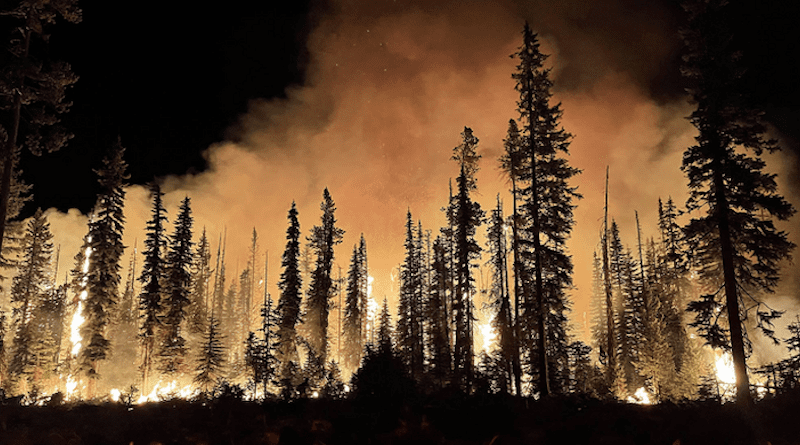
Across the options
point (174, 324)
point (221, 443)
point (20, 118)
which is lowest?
point (221, 443)

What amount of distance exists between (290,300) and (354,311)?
15331 mm

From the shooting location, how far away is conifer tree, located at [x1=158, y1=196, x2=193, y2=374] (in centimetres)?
3778

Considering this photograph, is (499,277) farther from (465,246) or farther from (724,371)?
(724,371)

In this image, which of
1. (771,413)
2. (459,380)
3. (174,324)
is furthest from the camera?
(174,324)

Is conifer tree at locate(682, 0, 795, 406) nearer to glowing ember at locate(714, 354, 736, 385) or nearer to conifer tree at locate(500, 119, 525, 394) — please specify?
conifer tree at locate(500, 119, 525, 394)

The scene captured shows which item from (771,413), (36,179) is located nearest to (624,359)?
(771,413)

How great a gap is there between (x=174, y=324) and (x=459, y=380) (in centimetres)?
2606

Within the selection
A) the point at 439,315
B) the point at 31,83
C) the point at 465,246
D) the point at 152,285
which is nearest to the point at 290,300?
the point at 152,285

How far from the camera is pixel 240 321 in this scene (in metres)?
83.8

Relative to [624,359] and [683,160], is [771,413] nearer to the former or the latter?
[683,160]

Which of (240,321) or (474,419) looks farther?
(240,321)

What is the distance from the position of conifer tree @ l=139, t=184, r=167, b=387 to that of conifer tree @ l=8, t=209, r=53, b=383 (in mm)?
12182

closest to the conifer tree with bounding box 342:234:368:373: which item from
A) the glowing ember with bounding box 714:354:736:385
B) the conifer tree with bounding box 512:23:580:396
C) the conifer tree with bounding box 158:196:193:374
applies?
the conifer tree with bounding box 158:196:193:374

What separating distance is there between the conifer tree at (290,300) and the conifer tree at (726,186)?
1317 inches
